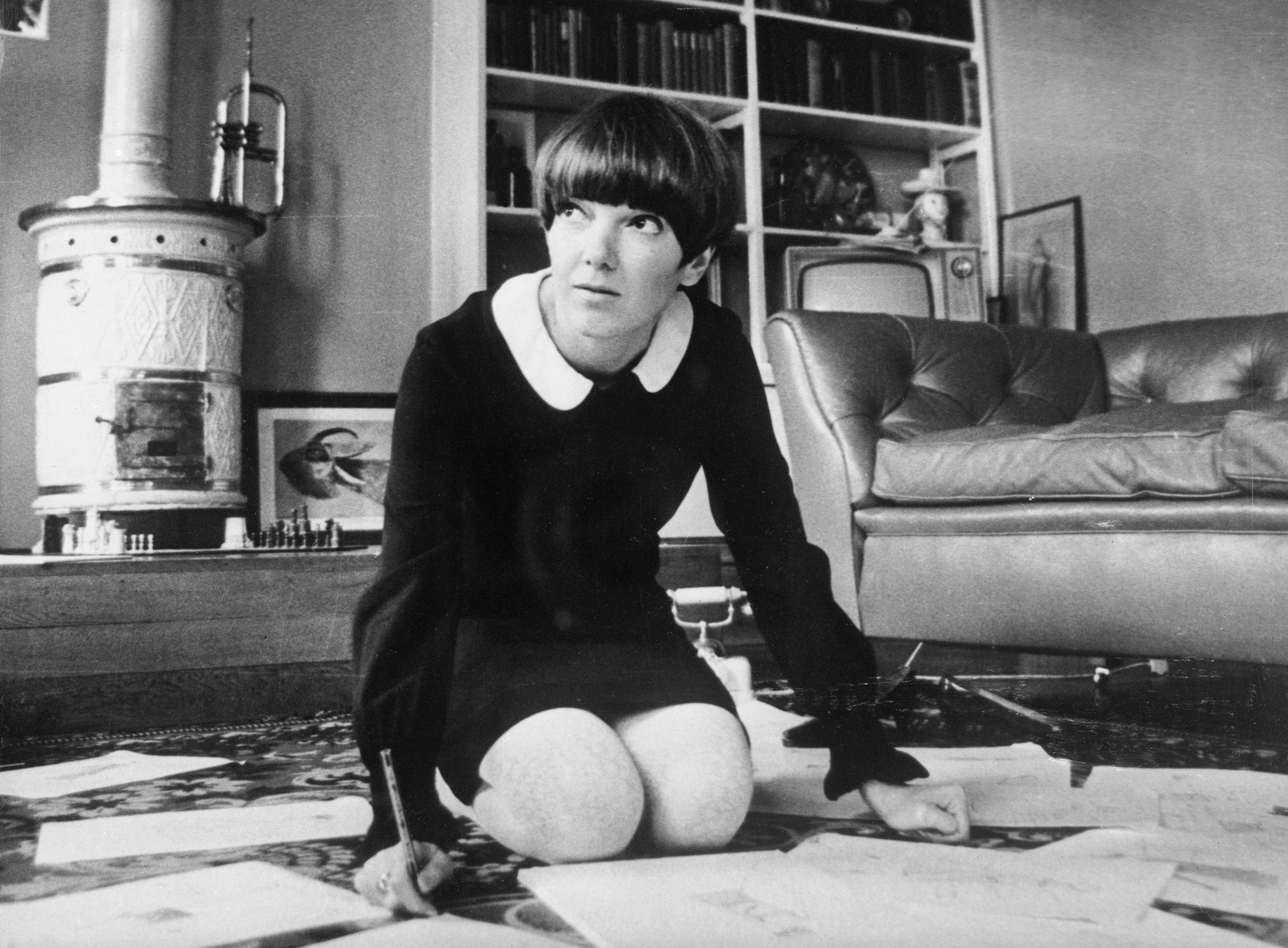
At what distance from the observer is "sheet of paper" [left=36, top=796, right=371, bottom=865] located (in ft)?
2.87

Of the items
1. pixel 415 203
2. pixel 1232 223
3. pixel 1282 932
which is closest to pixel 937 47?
pixel 1232 223

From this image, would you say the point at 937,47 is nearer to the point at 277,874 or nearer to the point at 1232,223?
the point at 1232,223

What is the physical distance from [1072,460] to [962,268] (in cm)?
155

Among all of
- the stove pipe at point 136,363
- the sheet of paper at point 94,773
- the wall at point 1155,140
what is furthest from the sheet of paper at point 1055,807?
the stove pipe at point 136,363

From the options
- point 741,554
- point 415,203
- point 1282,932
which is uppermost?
point 415,203

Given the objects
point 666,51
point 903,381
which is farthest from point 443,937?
point 666,51

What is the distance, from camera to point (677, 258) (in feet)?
2.79

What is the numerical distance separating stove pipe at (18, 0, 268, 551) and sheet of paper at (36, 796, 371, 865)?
118 cm

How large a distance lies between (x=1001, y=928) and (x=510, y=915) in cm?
29

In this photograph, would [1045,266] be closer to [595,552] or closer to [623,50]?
[623,50]

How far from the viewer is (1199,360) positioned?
1896 millimetres

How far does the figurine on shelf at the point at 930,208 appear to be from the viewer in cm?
295

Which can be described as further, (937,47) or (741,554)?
(937,47)

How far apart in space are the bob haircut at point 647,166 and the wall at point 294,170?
6.10 feet
